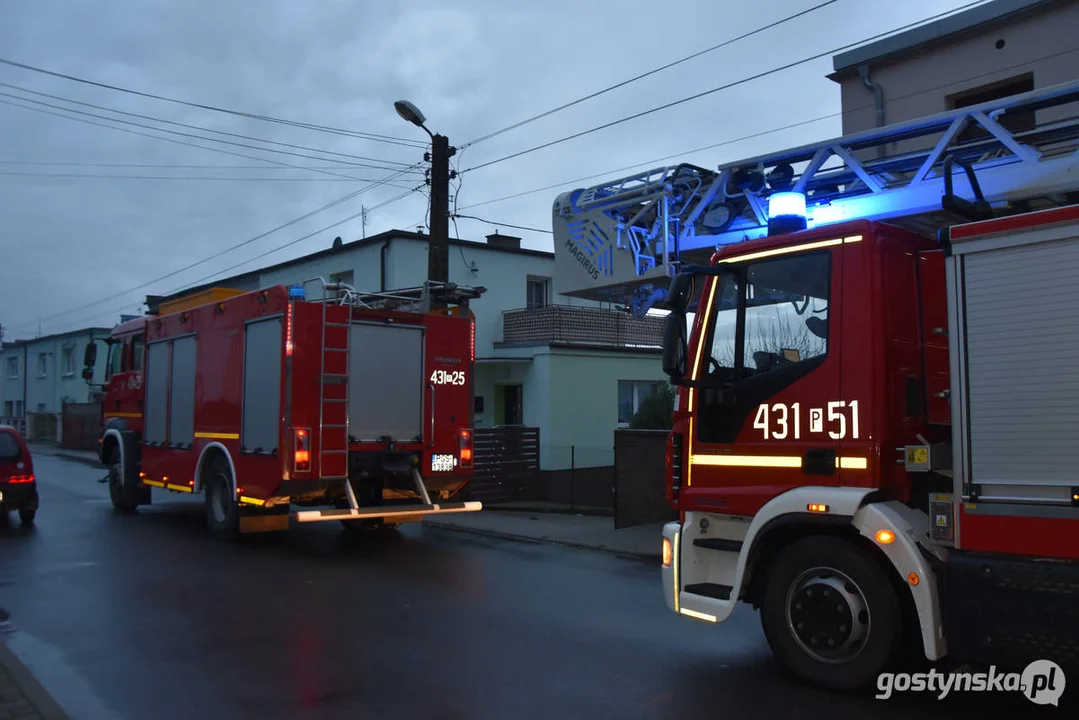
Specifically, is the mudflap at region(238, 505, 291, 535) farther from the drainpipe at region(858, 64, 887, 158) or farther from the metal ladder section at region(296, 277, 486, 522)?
the drainpipe at region(858, 64, 887, 158)

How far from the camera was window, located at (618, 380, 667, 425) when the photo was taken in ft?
78.5

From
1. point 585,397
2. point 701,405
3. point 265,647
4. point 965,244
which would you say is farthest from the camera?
point 585,397

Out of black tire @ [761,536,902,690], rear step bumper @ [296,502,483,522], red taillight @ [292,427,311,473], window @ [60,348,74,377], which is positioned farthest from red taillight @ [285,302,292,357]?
window @ [60,348,74,377]

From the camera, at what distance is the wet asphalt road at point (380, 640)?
5207mm

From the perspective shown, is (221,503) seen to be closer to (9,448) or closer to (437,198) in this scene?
(9,448)

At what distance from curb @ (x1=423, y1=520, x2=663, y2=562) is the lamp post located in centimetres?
400

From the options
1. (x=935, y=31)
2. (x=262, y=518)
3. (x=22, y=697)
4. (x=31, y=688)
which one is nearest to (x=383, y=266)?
(x=262, y=518)

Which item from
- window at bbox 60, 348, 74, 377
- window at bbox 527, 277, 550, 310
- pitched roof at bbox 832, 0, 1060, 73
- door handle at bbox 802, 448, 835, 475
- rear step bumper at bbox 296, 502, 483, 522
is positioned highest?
pitched roof at bbox 832, 0, 1060, 73

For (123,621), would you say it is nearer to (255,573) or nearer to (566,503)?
(255,573)

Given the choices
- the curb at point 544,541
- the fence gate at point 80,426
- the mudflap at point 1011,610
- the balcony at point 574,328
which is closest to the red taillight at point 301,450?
the curb at point 544,541

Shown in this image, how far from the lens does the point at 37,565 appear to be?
9789mm

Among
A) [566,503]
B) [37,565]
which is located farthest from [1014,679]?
[566,503]

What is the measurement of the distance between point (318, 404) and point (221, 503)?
101 inches

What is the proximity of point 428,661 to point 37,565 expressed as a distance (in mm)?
6108
